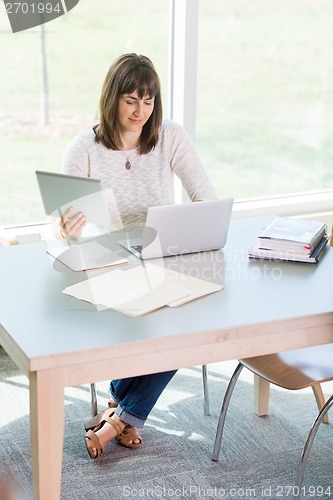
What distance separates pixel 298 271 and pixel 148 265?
45 centimetres

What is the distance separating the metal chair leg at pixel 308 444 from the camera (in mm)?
2373

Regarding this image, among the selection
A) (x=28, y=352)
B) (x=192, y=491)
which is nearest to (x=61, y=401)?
(x=28, y=352)

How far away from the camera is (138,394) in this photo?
9.04 ft

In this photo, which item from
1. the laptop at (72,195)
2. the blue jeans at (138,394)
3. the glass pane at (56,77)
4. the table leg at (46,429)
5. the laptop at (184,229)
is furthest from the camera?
the glass pane at (56,77)

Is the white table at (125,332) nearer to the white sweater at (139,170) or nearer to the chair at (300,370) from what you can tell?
the chair at (300,370)

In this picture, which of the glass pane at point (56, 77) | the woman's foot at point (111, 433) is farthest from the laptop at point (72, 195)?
the glass pane at point (56, 77)

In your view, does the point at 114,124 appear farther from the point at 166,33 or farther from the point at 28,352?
the point at 28,352

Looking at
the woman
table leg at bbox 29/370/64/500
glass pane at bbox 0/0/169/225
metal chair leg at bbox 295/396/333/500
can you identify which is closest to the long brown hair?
the woman

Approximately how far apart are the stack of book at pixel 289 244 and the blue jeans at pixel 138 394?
0.50m

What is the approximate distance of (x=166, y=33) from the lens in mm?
3918

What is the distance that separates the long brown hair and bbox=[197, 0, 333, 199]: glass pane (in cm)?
99

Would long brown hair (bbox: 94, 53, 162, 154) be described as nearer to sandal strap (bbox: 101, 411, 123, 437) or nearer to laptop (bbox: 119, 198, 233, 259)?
laptop (bbox: 119, 198, 233, 259)

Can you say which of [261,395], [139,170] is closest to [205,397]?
[261,395]

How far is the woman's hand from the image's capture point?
249 centimetres
